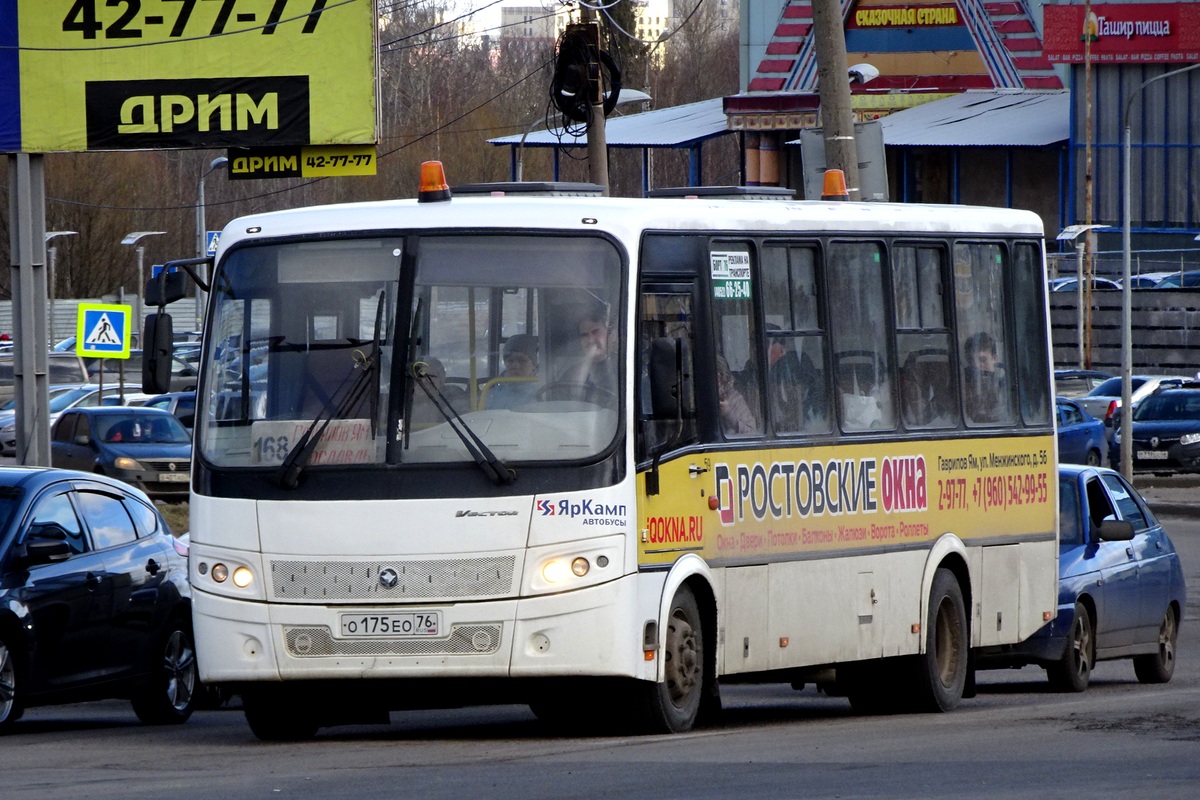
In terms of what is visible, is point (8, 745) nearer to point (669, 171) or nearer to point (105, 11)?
point (105, 11)

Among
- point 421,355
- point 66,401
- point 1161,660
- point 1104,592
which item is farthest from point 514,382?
point 66,401

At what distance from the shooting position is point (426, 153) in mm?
94812

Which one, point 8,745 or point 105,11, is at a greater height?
point 105,11

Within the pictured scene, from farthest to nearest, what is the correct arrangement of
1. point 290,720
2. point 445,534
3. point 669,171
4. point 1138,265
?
point 669,171 < point 1138,265 < point 290,720 < point 445,534

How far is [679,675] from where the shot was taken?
10.7m

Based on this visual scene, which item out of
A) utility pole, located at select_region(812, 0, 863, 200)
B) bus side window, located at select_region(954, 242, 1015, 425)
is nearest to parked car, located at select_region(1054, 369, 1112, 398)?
utility pole, located at select_region(812, 0, 863, 200)

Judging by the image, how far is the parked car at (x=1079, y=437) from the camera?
3481 centimetres

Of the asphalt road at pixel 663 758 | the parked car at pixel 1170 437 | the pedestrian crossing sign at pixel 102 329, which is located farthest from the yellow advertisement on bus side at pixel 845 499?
the parked car at pixel 1170 437

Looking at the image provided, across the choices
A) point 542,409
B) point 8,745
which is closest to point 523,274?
point 542,409

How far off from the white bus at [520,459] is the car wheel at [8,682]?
146cm

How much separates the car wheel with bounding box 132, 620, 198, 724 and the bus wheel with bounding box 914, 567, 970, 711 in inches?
162

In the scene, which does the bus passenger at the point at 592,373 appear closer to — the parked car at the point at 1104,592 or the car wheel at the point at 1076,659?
the parked car at the point at 1104,592

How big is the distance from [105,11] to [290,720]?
13.0 metres

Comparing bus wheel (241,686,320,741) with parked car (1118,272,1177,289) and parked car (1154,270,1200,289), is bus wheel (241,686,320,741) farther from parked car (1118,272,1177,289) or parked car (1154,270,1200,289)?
parked car (1118,272,1177,289)
